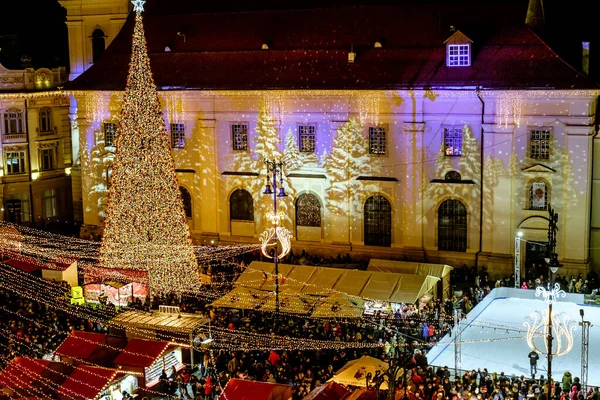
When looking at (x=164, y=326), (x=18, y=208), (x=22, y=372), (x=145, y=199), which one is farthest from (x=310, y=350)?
(x=18, y=208)

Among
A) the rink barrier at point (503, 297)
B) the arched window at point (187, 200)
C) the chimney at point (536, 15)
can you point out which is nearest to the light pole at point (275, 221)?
the arched window at point (187, 200)

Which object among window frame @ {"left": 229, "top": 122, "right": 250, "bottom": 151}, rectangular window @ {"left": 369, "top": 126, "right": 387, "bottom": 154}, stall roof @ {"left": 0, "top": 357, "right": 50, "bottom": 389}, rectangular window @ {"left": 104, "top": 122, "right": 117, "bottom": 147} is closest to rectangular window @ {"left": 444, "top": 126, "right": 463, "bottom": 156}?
rectangular window @ {"left": 369, "top": 126, "right": 387, "bottom": 154}

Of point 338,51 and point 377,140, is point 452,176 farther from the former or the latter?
point 338,51

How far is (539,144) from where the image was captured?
146ft

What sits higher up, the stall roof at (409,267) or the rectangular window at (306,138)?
the rectangular window at (306,138)

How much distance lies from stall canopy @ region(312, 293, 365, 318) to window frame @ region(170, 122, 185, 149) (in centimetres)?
1543

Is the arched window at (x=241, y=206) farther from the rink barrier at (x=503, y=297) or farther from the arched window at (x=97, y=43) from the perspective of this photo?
the rink barrier at (x=503, y=297)

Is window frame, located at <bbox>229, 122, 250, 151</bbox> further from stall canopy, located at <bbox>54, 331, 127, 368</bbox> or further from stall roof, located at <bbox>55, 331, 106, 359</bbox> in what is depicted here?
stall roof, located at <bbox>55, 331, 106, 359</bbox>

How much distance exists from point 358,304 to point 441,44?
1377cm

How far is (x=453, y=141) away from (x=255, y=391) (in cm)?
1995

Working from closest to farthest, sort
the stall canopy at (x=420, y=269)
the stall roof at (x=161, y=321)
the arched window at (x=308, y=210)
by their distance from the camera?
the stall roof at (x=161, y=321), the stall canopy at (x=420, y=269), the arched window at (x=308, y=210)

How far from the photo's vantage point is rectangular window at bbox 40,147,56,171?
197ft

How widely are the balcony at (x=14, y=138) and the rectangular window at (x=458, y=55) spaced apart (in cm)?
2614

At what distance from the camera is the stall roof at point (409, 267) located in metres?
43.2
